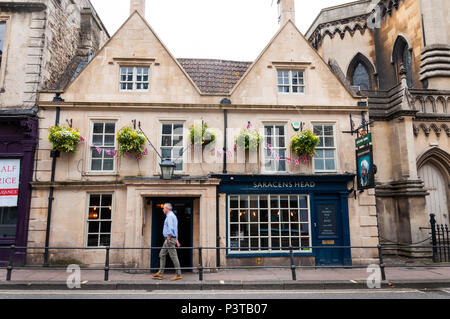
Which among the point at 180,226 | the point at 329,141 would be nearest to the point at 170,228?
the point at 180,226

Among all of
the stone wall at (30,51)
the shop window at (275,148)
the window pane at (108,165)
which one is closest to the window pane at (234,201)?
the shop window at (275,148)

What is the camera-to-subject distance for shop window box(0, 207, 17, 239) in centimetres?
1166

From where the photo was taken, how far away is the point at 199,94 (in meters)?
13.0

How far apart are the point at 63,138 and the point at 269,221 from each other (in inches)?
344

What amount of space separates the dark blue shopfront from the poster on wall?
26.4ft

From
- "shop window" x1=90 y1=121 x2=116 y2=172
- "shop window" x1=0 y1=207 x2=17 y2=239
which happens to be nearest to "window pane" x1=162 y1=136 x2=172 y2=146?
"shop window" x1=90 y1=121 x2=116 y2=172

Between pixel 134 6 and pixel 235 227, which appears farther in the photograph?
pixel 134 6

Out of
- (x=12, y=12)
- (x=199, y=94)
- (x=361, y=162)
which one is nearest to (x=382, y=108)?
(x=361, y=162)

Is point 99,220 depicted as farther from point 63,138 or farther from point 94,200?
point 63,138

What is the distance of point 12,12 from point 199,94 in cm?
885

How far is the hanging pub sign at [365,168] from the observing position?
11087 millimetres

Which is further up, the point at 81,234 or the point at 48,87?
the point at 48,87

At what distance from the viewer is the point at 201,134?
40.3 ft
